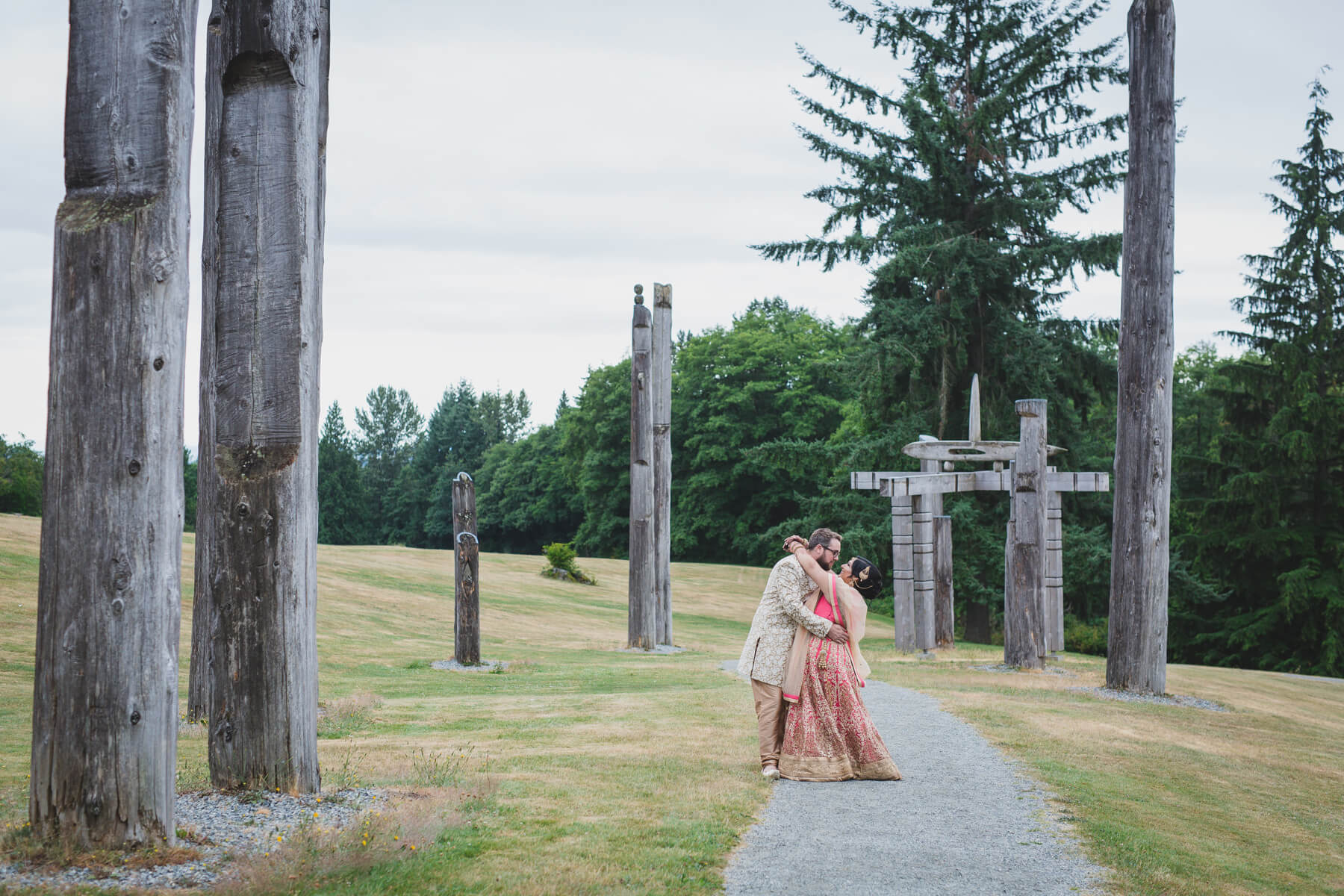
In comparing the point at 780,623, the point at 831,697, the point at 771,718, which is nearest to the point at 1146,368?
the point at 780,623

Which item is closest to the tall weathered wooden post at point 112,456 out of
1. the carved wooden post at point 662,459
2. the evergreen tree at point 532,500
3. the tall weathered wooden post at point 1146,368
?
the tall weathered wooden post at point 1146,368

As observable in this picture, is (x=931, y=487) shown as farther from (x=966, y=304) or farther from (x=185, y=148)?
(x=185, y=148)

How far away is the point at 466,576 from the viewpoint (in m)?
16.5

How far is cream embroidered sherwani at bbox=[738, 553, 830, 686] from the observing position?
8812 millimetres

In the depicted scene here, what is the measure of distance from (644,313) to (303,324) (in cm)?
1401

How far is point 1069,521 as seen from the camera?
31.3 meters

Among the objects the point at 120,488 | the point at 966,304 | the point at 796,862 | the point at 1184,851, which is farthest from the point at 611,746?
the point at 966,304

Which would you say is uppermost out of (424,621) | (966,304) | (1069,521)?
(966,304)

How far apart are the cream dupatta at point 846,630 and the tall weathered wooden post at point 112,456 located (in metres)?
4.78

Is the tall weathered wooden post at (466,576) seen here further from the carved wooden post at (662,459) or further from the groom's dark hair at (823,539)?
the groom's dark hair at (823,539)

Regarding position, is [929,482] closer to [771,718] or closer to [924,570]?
[924,570]

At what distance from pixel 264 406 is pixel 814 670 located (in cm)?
455

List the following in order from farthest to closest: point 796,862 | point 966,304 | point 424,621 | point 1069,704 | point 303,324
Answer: point 966,304 < point 424,621 < point 1069,704 < point 303,324 < point 796,862

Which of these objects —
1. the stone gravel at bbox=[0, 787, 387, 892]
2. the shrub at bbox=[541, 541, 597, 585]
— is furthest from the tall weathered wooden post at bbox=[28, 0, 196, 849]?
the shrub at bbox=[541, 541, 597, 585]
